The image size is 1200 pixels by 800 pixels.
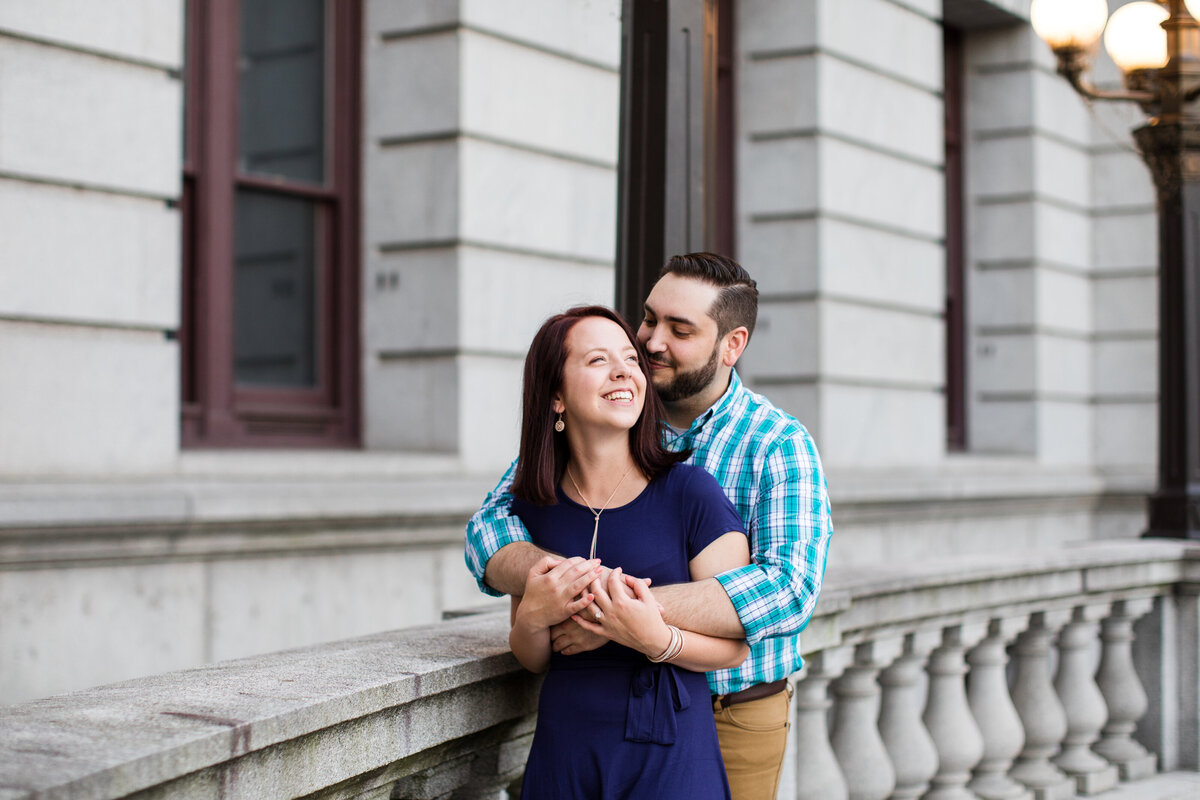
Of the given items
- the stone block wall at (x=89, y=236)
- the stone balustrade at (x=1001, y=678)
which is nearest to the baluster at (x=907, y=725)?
the stone balustrade at (x=1001, y=678)

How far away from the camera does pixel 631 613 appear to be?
8.45 ft

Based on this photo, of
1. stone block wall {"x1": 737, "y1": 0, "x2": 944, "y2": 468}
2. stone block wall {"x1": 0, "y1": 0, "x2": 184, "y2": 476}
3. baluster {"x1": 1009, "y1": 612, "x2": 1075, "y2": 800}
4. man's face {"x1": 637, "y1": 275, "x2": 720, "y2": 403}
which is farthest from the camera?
stone block wall {"x1": 737, "y1": 0, "x2": 944, "y2": 468}

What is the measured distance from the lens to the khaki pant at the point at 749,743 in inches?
121

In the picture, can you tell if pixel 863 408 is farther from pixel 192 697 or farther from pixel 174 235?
pixel 192 697

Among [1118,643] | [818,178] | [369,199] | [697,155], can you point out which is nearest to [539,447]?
[697,155]

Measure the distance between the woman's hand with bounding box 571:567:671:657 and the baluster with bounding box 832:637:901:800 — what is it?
196 cm

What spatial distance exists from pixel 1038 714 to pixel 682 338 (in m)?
3.02

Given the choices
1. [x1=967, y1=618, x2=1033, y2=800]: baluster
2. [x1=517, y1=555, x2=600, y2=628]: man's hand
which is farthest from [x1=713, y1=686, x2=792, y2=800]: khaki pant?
[x1=967, y1=618, x2=1033, y2=800]: baluster

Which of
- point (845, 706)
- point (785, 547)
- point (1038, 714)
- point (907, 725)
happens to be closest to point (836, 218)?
point (1038, 714)

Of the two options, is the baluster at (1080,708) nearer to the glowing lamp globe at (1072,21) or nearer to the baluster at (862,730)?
the baluster at (862,730)

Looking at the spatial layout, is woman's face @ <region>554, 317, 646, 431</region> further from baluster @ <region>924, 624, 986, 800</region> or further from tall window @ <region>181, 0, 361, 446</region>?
tall window @ <region>181, 0, 361, 446</region>

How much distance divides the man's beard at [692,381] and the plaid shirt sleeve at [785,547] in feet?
0.78

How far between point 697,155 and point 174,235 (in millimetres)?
3307

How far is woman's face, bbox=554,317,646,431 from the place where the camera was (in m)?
2.76
